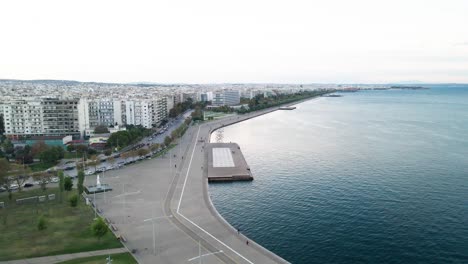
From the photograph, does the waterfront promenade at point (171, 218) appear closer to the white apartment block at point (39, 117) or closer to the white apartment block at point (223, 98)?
the white apartment block at point (39, 117)

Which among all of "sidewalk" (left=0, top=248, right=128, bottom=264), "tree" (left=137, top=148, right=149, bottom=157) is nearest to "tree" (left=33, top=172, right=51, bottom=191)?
"tree" (left=137, top=148, right=149, bottom=157)

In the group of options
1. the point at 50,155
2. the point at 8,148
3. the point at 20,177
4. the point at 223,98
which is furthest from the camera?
the point at 223,98

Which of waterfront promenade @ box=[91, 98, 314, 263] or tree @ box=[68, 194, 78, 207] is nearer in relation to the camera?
waterfront promenade @ box=[91, 98, 314, 263]

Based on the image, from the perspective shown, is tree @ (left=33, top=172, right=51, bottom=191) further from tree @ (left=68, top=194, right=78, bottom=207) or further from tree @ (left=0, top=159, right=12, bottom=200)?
tree @ (left=68, top=194, right=78, bottom=207)

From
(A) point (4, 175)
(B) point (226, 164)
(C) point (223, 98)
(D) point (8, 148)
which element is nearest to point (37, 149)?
(D) point (8, 148)

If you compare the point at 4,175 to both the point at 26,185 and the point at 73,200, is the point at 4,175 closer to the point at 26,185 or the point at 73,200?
the point at 26,185

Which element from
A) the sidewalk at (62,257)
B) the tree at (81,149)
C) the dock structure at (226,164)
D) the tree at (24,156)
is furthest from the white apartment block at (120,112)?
the sidewalk at (62,257)
